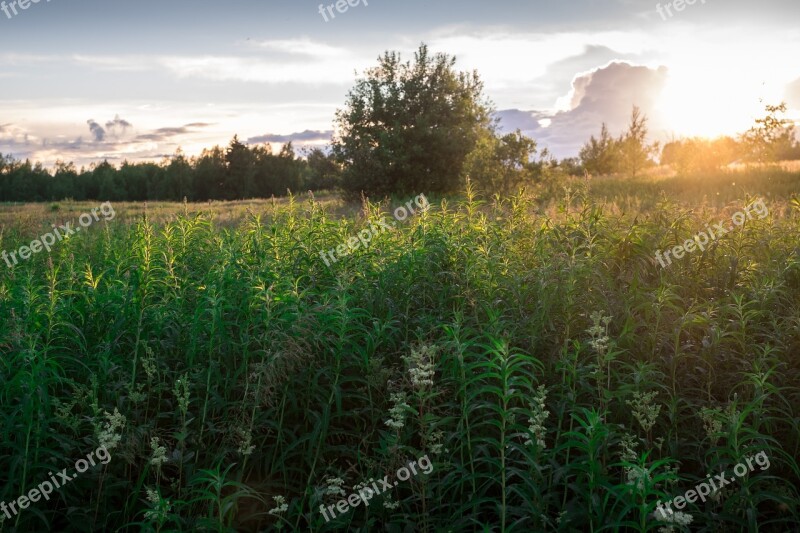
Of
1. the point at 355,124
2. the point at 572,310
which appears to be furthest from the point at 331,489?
the point at 355,124

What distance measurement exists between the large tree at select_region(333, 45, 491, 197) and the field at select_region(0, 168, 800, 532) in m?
19.6

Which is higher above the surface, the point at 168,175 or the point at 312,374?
the point at 168,175

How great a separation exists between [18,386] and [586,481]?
14.1 ft

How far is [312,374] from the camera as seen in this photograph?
5234 mm

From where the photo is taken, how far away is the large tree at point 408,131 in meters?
26.9

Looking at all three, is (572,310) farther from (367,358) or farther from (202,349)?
(202,349)

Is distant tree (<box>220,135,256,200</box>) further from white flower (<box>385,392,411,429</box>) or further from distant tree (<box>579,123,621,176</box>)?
white flower (<box>385,392,411,429</box>)

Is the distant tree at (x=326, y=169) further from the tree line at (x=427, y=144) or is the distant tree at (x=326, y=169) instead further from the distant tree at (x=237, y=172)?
the distant tree at (x=237, y=172)

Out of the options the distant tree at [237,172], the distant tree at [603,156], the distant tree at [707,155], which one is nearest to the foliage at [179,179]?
the distant tree at [237,172]

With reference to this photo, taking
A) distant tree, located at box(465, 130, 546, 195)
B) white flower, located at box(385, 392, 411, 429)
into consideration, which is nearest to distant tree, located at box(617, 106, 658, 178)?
distant tree, located at box(465, 130, 546, 195)

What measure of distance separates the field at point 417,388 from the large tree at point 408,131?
19.6 meters

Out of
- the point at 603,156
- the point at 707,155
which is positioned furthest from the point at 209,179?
the point at 707,155

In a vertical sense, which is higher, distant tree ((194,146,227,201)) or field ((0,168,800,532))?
distant tree ((194,146,227,201))

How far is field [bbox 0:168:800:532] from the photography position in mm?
4129
